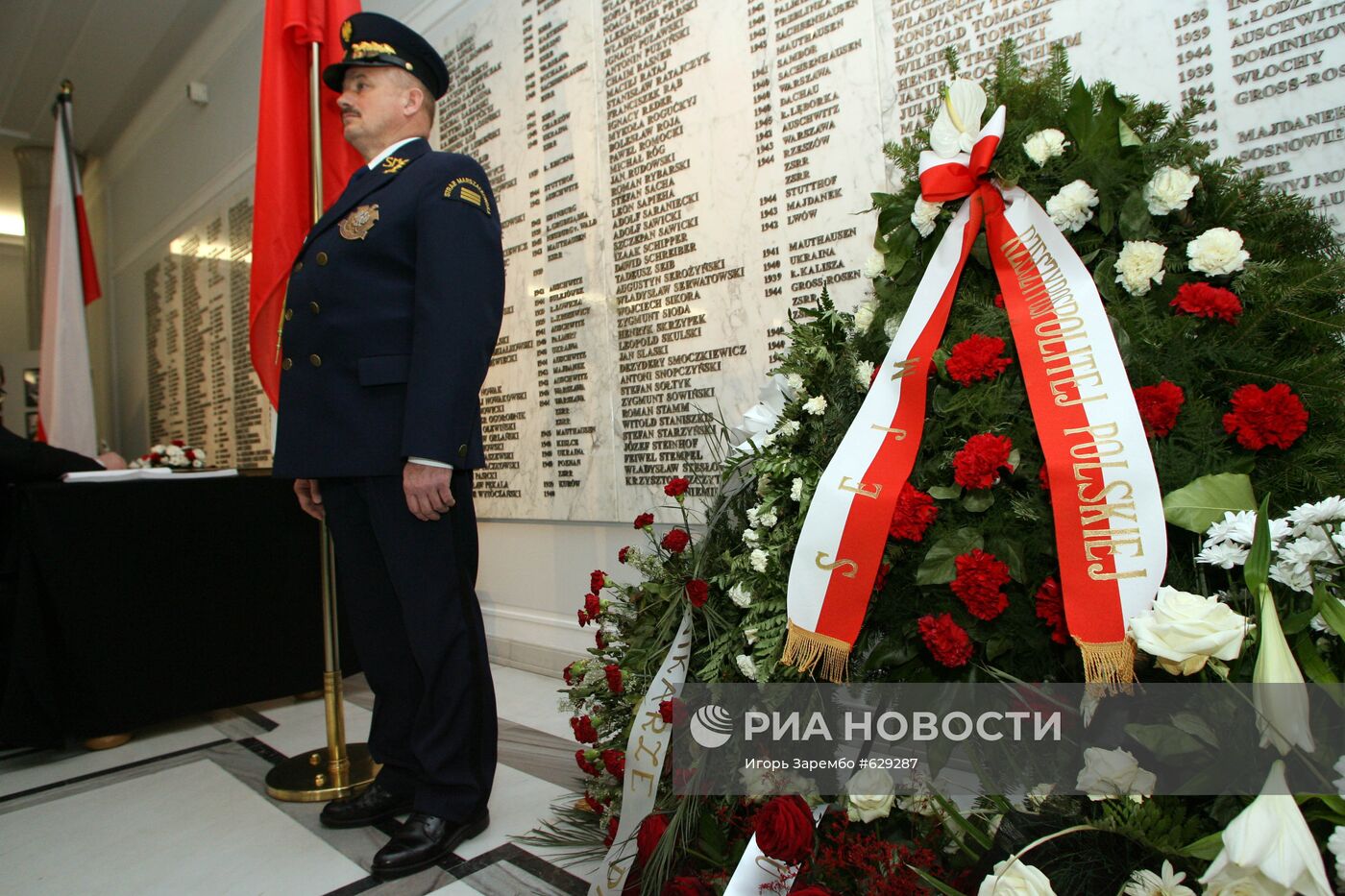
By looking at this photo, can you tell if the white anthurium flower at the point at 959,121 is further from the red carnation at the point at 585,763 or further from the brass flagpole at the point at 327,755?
the brass flagpole at the point at 327,755

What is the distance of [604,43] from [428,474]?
1.76 metres

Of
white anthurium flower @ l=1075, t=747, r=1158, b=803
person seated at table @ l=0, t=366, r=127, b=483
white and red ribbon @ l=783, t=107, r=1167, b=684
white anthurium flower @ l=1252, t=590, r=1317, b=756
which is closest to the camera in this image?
white anthurium flower @ l=1252, t=590, r=1317, b=756

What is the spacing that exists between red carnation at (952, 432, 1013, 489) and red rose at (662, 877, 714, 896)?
0.63m

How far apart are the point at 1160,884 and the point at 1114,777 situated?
0.10 meters

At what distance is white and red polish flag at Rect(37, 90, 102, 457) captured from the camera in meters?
5.05

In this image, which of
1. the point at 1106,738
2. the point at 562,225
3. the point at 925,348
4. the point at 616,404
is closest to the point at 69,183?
the point at 562,225

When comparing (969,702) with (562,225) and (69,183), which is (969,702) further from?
(69,183)

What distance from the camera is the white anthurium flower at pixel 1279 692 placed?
0.74m

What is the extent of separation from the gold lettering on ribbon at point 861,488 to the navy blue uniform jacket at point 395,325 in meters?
0.69

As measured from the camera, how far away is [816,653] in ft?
3.65

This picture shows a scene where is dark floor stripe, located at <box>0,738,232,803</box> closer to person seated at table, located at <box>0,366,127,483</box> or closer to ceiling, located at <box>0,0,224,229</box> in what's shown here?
person seated at table, located at <box>0,366,127,483</box>

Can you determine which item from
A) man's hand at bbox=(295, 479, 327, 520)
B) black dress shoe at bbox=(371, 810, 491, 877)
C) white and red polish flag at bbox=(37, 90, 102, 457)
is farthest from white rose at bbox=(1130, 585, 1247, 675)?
white and red polish flag at bbox=(37, 90, 102, 457)

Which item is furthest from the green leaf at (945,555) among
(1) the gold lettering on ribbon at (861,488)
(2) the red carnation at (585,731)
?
(2) the red carnation at (585,731)

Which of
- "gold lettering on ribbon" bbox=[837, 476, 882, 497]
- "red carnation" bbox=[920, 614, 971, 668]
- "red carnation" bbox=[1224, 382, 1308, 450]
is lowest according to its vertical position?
"red carnation" bbox=[920, 614, 971, 668]
